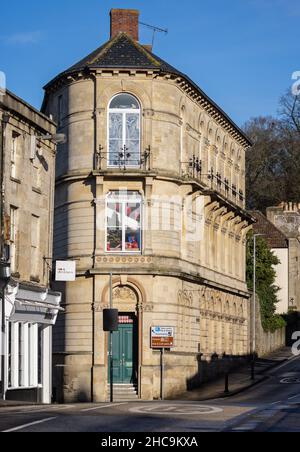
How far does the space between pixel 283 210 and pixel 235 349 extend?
32.7 metres

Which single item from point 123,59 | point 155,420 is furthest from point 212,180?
point 155,420

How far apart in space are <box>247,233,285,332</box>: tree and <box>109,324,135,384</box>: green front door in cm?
2701

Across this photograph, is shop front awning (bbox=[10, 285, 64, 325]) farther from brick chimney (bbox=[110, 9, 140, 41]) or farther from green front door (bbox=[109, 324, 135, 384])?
brick chimney (bbox=[110, 9, 140, 41])

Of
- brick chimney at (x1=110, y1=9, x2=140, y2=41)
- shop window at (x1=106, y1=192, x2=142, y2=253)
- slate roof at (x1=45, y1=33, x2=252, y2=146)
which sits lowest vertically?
shop window at (x1=106, y1=192, x2=142, y2=253)

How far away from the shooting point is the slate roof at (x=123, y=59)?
2010 inches

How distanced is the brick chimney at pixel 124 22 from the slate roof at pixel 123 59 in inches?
53.9

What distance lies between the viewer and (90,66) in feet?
166

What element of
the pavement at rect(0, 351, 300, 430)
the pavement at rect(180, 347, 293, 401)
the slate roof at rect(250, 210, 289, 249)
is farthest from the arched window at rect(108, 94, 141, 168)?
the slate roof at rect(250, 210, 289, 249)

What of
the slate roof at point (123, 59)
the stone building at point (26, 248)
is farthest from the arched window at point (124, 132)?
the stone building at point (26, 248)

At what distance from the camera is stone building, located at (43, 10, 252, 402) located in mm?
50031

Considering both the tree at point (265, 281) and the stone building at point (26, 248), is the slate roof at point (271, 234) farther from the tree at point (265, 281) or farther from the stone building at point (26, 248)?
the stone building at point (26, 248)

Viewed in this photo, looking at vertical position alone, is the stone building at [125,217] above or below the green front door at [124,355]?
above
